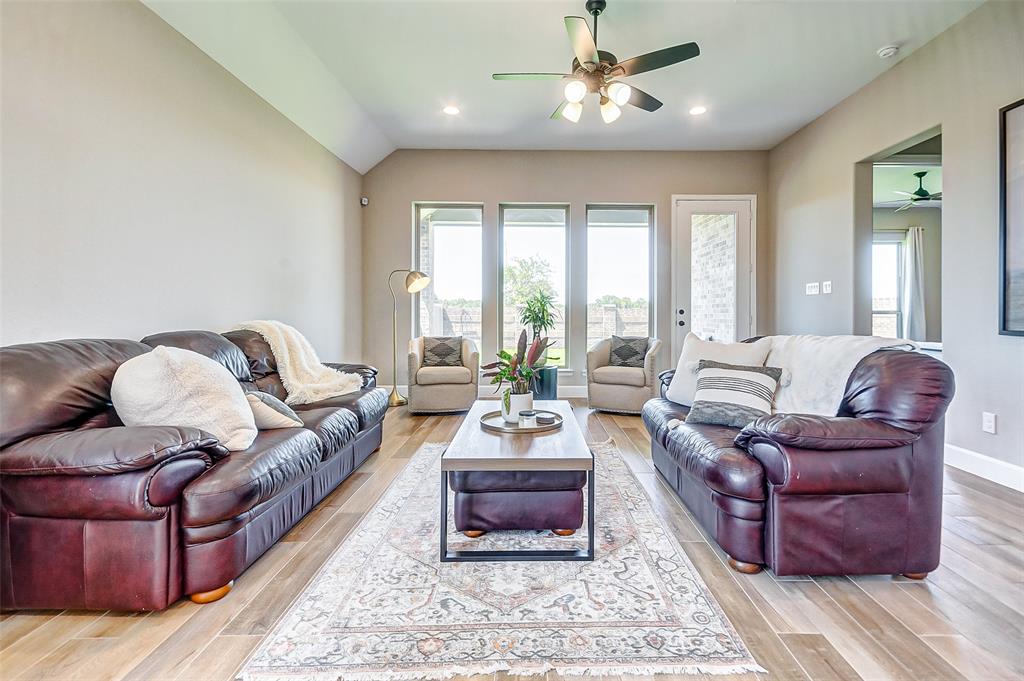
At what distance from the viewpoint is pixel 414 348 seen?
195 inches

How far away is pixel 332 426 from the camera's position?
8.25 feet

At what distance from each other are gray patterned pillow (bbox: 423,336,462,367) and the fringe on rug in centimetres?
379

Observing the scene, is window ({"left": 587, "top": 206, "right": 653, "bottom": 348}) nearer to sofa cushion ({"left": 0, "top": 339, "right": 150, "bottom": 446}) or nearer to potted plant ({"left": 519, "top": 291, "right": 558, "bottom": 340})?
potted plant ({"left": 519, "top": 291, "right": 558, "bottom": 340})

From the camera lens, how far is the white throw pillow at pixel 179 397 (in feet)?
5.86

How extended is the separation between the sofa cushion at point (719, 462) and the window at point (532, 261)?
3655 millimetres

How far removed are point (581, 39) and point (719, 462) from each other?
2393 millimetres

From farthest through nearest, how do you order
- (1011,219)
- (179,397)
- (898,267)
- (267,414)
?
(898,267) < (1011,219) < (267,414) < (179,397)

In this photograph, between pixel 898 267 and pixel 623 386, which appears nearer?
pixel 623 386

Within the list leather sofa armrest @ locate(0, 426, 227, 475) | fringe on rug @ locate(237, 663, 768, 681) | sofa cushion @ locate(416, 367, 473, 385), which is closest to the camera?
fringe on rug @ locate(237, 663, 768, 681)

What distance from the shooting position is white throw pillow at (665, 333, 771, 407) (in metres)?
2.82

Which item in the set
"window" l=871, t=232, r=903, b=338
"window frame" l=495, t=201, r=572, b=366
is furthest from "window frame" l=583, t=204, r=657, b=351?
"window" l=871, t=232, r=903, b=338

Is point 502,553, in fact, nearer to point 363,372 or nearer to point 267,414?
point 267,414

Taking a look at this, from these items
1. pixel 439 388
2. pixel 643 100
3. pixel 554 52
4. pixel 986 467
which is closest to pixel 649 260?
pixel 643 100

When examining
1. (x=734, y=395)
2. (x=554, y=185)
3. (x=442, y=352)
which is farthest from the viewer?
(x=554, y=185)
